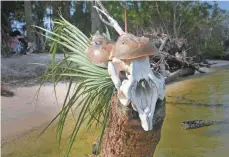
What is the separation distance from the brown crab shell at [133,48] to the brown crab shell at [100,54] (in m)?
0.28

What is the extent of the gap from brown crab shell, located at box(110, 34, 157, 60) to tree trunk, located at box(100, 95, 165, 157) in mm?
335

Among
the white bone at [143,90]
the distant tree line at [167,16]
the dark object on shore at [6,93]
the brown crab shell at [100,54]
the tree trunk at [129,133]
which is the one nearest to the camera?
the white bone at [143,90]

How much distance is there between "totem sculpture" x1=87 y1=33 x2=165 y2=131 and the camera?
95.8 inches

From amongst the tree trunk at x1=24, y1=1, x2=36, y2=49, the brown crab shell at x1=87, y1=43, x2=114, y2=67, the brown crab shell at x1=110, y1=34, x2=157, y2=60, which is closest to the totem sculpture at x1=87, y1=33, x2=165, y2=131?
the brown crab shell at x1=110, y1=34, x2=157, y2=60

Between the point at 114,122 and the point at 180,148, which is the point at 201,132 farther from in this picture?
the point at 114,122

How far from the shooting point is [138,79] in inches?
96.1

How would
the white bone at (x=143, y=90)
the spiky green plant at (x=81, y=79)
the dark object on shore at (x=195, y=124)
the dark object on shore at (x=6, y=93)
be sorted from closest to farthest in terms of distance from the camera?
the white bone at (x=143, y=90)
the spiky green plant at (x=81, y=79)
the dark object on shore at (x=195, y=124)
the dark object on shore at (x=6, y=93)

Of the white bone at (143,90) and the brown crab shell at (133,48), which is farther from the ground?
the brown crab shell at (133,48)

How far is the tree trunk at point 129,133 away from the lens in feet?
8.39

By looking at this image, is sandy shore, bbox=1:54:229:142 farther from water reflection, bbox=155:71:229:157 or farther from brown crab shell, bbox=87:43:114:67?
brown crab shell, bbox=87:43:114:67

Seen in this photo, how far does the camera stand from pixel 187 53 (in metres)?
13.8

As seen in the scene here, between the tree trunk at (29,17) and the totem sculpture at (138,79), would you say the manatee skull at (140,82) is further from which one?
the tree trunk at (29,17)

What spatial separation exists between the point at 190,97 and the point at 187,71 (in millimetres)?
4656

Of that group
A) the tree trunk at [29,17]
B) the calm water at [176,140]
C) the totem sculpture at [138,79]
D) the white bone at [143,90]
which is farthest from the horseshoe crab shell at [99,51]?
the tree trunk at [29,17]
